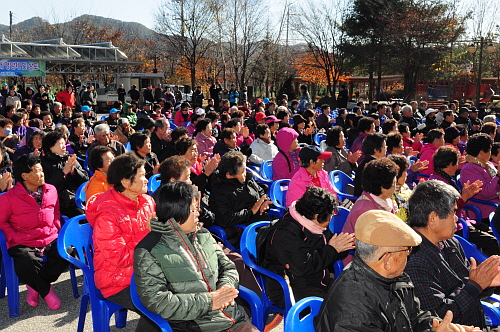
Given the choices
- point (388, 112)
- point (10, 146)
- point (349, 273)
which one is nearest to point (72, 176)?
point (10, 146)

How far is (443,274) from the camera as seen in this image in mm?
2887

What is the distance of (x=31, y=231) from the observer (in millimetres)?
4090

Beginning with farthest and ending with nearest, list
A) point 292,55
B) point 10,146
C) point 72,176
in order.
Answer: point 292,55, point 10,146, point 72,176

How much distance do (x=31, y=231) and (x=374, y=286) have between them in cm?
315

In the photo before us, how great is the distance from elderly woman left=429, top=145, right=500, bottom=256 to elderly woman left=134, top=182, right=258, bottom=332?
121 inches

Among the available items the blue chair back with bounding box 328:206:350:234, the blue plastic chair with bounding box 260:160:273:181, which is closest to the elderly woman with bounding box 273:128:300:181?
the blue plastic chair with bounding box 260:160:273:181

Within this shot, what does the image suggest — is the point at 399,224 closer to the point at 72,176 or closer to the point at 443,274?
the point at 443,274

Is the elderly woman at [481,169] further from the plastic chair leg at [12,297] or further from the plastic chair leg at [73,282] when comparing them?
the plastic chair leg at [12,297]

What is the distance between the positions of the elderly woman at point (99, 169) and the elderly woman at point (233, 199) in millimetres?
1066

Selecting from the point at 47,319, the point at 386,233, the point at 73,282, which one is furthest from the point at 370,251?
the point at 73,282

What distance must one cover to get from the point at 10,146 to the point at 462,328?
24.5 ft

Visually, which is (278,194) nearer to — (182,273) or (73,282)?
(73,282)

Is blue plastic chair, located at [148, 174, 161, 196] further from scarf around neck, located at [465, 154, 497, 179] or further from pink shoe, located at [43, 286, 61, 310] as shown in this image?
scarf around neck, located at [465, 154, 497, 179]

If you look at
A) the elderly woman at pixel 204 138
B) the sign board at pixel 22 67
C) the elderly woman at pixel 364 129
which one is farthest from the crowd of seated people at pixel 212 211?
the sign board at pixel 22 67
